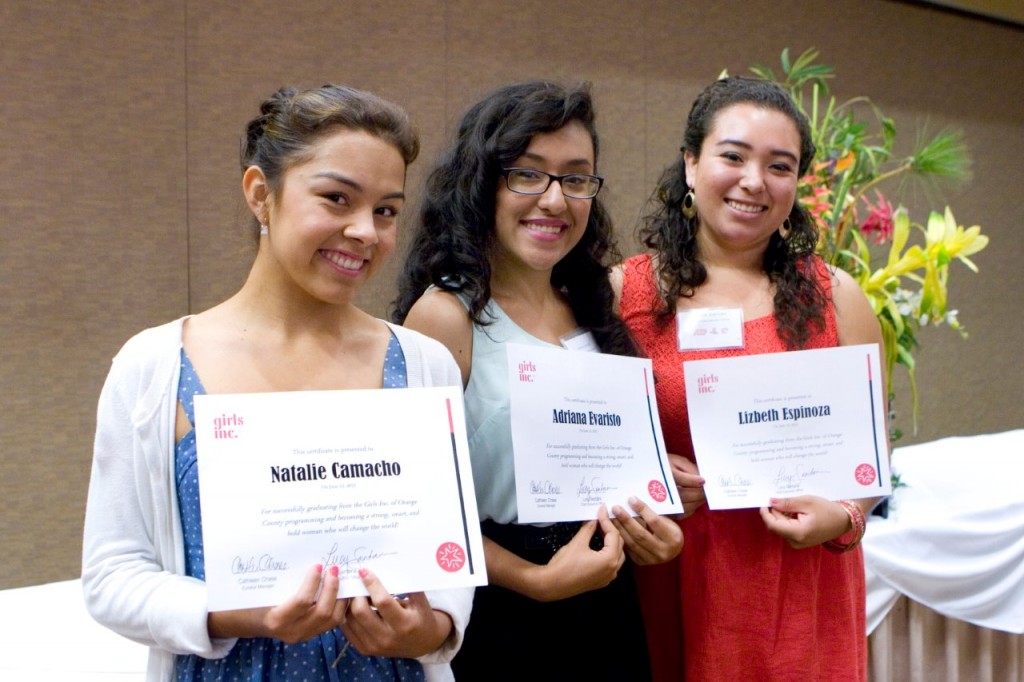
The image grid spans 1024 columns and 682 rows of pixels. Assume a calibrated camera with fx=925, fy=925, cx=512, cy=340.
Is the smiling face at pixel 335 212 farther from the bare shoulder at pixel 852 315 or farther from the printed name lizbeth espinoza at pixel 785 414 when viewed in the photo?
the bare shoulder at pixel 852 315

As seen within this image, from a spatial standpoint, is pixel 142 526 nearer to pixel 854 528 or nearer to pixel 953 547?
pixel 854 528

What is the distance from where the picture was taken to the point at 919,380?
5770mm

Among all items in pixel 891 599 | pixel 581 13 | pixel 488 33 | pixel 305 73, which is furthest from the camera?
pixel 581 13

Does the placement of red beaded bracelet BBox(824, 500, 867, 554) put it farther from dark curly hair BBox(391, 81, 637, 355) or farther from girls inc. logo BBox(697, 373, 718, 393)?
dark curly hair BBox(391, 81, 637, 355)

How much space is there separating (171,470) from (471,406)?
20.5 inches

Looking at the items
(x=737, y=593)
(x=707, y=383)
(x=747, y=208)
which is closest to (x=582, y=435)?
(x=707, y=383)

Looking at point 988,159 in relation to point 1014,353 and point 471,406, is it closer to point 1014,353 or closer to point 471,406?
point 1014,353

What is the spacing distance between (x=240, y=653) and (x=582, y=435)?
23.2 inches

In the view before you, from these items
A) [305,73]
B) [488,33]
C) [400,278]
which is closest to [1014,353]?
[488,33]

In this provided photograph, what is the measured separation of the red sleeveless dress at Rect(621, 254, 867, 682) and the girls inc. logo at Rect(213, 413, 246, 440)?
909mm

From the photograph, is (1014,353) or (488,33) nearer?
(488,33)

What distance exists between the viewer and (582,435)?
1.44 meters
